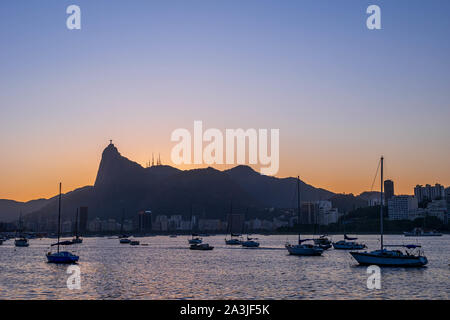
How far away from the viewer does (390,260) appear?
6769 centimetres

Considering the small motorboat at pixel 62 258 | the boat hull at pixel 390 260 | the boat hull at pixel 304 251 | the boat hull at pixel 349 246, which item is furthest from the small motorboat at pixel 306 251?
the small motorboat at pixel 62 258

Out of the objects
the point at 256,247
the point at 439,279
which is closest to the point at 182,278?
the point at 439,279

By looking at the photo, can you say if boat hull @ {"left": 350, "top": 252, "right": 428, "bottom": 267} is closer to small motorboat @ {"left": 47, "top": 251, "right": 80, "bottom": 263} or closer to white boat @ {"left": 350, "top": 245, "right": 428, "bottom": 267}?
white boat @ {"left": 350, "top": 245, "right": 428, "bottom": 267}

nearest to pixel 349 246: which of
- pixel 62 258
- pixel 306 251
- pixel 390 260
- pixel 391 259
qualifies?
pixel 306 251

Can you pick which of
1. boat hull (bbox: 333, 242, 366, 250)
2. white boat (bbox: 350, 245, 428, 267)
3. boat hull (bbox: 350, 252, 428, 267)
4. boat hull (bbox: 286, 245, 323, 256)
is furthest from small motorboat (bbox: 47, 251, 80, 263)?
boat hull (bbox: 333, 242, 366, 250)

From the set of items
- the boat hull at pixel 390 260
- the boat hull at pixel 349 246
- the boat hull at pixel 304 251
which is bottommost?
the boat hull at pixel 349 246

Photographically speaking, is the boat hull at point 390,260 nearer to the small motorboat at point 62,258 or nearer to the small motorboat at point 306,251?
the small motorboat at point 306,251

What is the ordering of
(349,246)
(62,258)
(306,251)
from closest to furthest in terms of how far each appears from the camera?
(62,258), (306,251), (349,246)

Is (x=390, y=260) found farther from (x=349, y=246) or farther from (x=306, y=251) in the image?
(x=349, y=246)

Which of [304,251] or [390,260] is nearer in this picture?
[390,260]

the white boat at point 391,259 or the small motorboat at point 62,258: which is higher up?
the white boat at point 391,259

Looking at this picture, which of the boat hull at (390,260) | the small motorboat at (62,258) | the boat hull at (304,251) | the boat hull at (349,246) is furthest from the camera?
the boat hull at (349,246)

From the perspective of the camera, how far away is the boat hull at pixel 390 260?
67.6m
